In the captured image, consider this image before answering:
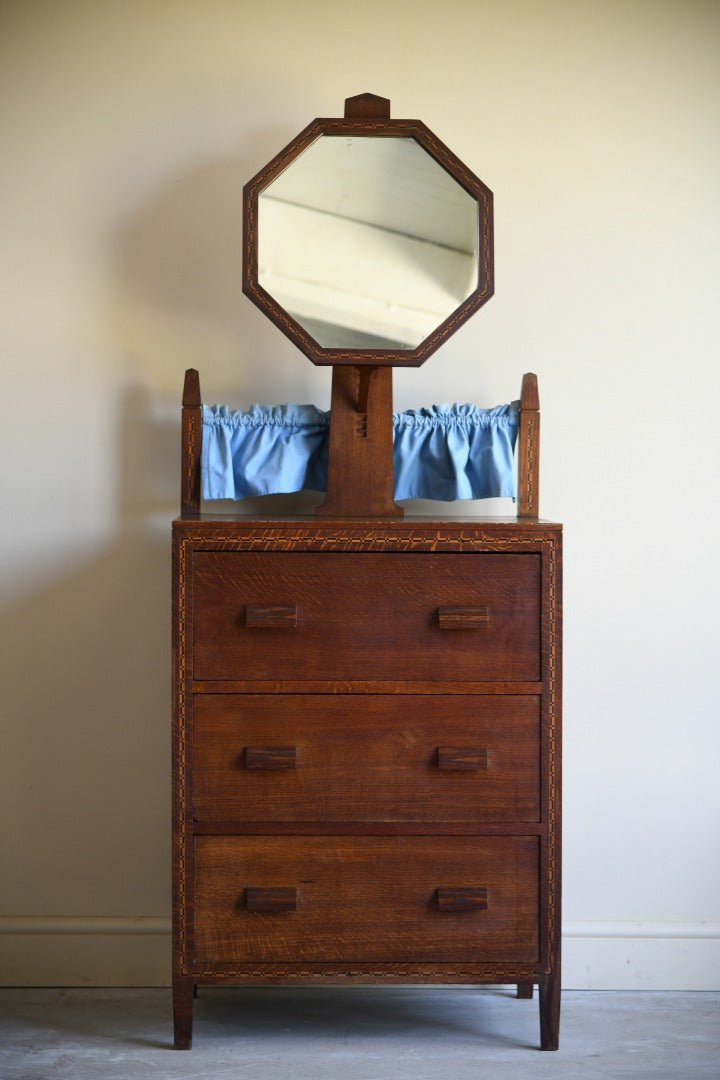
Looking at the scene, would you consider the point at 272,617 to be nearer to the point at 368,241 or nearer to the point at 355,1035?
the point at 368,241

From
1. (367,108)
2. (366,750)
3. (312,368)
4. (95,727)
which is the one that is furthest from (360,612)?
(367,108)

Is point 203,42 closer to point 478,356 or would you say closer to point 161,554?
point 478,356

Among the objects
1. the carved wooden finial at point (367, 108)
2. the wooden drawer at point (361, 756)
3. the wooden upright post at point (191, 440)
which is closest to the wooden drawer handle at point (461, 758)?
the wooden drawer at point (361, 756)

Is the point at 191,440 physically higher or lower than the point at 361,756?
higher

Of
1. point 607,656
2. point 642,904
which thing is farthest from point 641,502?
point 642,904

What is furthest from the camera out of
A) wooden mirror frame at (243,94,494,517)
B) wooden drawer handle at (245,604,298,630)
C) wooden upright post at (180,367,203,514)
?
wooden upright post at (180,367,203,514)

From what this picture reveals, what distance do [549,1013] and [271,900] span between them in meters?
0.65

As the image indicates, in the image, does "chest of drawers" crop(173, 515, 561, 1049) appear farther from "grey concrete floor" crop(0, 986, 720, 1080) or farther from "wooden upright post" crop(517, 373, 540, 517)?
"wooden upright post" crop(517, 373, 540, 517)

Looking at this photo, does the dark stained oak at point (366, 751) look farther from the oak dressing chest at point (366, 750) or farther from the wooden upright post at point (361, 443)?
the wooden upright post at point (361, 443)

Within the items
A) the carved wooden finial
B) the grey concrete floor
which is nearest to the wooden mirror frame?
the carved wooden finial

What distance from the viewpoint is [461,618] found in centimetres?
201

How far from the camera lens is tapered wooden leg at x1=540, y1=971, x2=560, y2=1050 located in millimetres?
2092

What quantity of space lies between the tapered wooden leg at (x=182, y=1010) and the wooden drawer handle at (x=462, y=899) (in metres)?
0.55

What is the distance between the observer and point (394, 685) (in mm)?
2021
